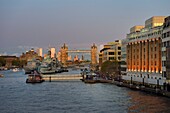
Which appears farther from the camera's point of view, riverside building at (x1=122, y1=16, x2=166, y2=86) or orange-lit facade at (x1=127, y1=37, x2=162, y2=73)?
orange-lit facade at (x1=127, y1=37, x2=162, y2=73)

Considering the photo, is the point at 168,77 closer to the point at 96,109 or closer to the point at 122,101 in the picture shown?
the point at 122,101

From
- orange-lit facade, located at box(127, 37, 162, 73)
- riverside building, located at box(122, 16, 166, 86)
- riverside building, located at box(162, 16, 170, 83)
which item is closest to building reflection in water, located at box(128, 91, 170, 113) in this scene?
riverside building, located at box(162, 16, 170, 83)

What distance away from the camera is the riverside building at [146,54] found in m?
75.9

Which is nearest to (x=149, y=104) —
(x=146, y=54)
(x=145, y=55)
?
(x=146, y=54)

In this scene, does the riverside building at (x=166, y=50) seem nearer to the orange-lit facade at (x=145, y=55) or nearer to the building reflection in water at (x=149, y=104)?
the orange-lit facade at (x=145, y=55)

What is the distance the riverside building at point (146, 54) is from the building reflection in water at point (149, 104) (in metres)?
9.42

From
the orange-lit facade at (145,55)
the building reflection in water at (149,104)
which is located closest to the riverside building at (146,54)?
the orange-lit facade at (145,55)

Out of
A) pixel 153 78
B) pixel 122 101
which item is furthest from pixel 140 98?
pixel 153 78

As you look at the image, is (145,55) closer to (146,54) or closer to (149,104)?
(146,54)

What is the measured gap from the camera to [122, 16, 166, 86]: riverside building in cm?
7588

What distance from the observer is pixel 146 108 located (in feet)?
168

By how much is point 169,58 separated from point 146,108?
16858 millimetres

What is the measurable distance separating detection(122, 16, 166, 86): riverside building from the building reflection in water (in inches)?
371

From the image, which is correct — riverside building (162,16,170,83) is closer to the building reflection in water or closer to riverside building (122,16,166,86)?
riverside building (122,16,166,86)
